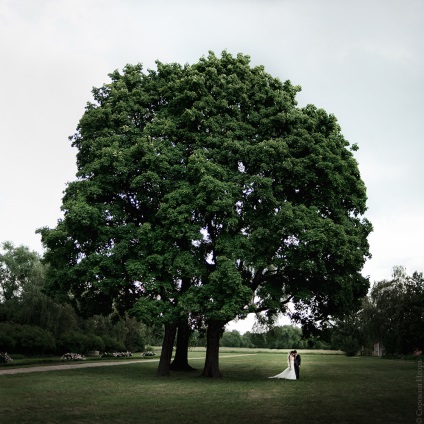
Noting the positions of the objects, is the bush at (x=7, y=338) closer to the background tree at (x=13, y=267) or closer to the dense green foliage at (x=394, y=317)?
the background tree at (x=13, y=267)

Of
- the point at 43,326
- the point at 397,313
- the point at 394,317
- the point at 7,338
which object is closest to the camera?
the point at 7,338

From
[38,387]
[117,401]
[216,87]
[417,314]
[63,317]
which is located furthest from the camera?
[417,314]

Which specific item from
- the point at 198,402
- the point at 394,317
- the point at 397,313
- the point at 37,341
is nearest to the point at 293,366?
the point at 198,402

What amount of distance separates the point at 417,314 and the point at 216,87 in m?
37.1

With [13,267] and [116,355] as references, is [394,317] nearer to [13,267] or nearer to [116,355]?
[116,355]

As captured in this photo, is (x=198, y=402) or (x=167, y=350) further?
(x=167, y=350)

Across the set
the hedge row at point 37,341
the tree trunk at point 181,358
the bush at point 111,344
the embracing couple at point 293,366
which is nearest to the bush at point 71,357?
the hedge row at point 37,341

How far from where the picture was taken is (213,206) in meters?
23.5

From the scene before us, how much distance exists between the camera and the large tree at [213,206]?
24.0 meters

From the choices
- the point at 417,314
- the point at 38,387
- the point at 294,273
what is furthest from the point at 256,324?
the point at 417,314

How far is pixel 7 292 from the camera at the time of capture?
59469 millimetres

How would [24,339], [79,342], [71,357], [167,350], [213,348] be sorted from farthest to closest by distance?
[79,342], [71,357], [24,339], [167,350], [213,348]

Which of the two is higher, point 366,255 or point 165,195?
point 165,195

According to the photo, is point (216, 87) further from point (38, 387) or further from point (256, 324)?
point (38, 387)
